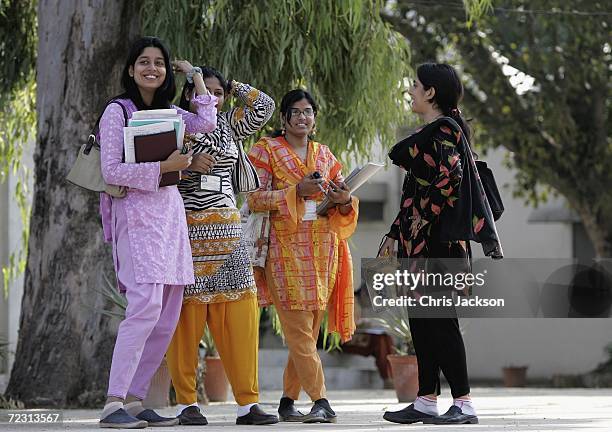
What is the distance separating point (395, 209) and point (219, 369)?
44.1 feet

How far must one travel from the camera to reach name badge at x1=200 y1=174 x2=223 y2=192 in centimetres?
645

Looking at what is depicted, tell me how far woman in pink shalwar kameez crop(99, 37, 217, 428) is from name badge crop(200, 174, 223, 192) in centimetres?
23

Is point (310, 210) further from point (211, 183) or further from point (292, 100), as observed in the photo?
point (211, 183)

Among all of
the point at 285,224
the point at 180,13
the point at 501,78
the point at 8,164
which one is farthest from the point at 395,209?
the point at 285,224

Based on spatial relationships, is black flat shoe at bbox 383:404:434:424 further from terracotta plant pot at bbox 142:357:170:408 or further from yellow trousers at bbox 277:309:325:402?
terracotta plant pot at bbox 142:357:170:408

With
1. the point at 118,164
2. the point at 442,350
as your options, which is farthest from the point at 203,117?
the point at 442,350

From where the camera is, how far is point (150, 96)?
639 cm

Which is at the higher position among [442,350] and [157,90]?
[157,90]

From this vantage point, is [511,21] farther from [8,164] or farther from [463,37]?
[8,164]

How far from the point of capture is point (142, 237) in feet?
20.0

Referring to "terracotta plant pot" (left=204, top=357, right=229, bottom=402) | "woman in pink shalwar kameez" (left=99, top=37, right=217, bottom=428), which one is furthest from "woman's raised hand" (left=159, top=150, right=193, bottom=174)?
"terracotta plant pot" (left=204, top=357, right=229, bottom=402)

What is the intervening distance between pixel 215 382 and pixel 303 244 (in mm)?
3519

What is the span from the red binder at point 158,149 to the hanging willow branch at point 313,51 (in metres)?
2.61

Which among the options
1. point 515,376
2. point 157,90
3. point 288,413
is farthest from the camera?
point 515,376
